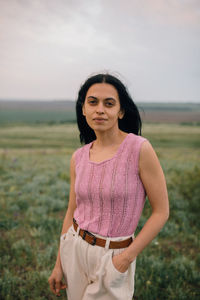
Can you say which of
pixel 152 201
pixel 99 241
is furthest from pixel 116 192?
pixel 99 241

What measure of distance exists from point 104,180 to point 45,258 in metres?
2.63

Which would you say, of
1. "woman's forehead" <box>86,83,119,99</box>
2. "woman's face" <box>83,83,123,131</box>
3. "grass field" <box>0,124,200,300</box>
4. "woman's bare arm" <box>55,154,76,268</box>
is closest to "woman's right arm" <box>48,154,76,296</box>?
"woman's bare arm" <box>55,154,76,268</box>

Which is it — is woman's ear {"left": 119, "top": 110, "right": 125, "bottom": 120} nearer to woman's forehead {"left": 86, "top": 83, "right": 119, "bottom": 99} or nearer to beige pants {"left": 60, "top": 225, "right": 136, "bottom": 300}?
woman's forehead {"left": 86, "top": 83, "right": 119, "bottom": 99}

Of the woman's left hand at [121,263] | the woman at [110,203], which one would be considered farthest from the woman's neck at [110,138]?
the woman's left hand at [121,263]

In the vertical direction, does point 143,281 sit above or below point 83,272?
below

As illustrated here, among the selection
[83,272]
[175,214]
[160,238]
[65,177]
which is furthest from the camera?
[65,177]

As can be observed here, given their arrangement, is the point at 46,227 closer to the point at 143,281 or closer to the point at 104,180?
the point at 143,281

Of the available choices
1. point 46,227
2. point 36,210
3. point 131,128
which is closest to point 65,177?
point 36,210

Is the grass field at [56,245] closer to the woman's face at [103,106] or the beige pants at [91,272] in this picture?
the woman's face at [103,106]

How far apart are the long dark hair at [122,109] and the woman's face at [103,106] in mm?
45

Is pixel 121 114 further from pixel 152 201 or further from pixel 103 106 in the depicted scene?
pixel 152 201

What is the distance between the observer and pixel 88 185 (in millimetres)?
1612

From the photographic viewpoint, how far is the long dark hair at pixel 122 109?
5.55 feet

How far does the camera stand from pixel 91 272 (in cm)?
164
